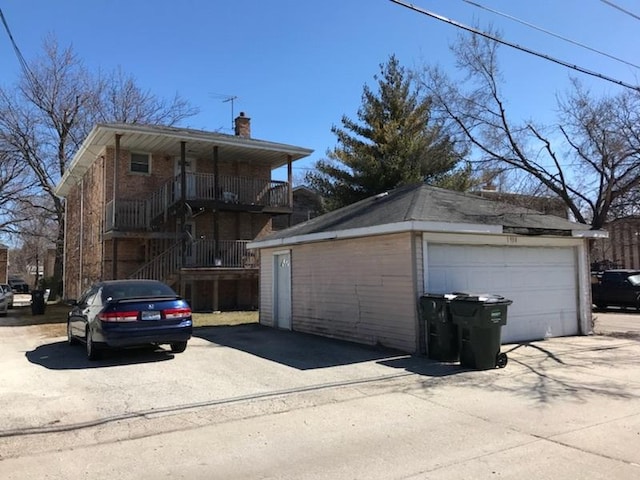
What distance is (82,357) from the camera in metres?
10.6

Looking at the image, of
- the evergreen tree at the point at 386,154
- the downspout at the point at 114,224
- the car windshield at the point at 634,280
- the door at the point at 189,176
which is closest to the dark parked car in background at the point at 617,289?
the car windshield at the point at 634,280

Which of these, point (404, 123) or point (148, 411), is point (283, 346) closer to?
point (148, 411)

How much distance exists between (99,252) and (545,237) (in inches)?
702

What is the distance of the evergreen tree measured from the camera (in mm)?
27848

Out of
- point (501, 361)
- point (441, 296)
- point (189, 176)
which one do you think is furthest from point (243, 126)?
point (501, 361)

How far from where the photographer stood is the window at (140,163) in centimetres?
2258

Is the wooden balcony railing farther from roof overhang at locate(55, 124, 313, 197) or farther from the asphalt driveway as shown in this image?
the asphalt driveway

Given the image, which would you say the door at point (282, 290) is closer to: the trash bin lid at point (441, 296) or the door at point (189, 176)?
the trash bin lid at point (441, 296)

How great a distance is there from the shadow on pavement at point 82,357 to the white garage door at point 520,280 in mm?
5609

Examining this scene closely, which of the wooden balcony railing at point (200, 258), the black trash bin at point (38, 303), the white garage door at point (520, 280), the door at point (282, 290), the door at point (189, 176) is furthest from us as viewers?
the black trash bin at point (38, 303)

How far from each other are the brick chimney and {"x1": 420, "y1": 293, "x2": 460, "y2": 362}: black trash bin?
19841mm

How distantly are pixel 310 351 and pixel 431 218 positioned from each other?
11.8ft

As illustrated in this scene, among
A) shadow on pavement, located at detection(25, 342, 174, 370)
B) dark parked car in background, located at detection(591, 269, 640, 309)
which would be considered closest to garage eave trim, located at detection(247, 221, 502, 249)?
shadow on pavement, located at detection(25, 342, 174, 370)

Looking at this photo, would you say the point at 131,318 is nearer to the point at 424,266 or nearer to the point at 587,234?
the point at 424,266
